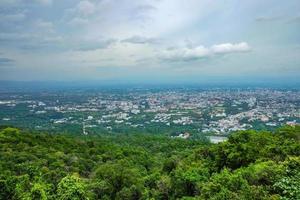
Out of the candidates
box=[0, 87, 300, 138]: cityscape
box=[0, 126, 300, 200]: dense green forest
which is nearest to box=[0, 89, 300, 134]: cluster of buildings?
box=[0, 87, 300, 138]: cityscape

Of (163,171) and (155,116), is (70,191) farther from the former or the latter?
Answer: (155,116)

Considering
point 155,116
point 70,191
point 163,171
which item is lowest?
point 155,116

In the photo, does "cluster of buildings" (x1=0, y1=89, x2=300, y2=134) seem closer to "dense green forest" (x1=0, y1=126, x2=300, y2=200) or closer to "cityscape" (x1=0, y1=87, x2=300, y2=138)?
"cityscape" (x1=0, y1=87, x2=300, y2=138)

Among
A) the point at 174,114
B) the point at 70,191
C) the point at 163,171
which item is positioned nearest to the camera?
the point at 70,191

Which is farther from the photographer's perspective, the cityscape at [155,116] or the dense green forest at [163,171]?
the cityscape at [155,116]

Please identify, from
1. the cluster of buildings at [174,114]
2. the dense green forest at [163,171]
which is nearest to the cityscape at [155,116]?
the cluster of buildings at [174,114]

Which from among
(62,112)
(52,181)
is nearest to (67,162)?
(52,181)

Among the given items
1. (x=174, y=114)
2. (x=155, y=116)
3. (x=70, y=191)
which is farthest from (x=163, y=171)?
(x=174, y=114)

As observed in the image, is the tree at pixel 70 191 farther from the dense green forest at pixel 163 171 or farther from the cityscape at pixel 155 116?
the cityscape at pixel 155 116

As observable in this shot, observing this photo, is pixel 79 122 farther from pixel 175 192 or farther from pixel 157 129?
pixel 175 192
